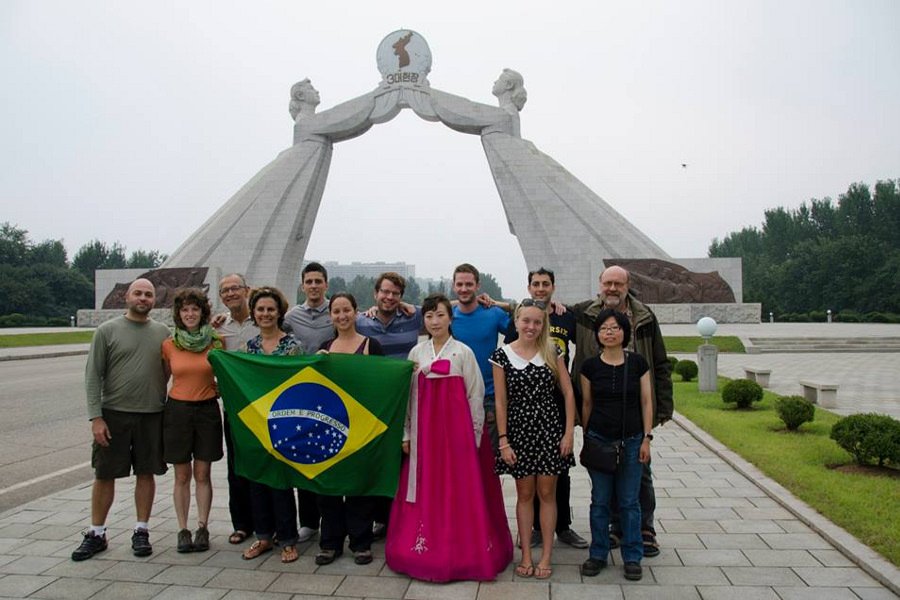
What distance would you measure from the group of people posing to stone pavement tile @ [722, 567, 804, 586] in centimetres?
38

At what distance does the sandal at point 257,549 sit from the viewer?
323cm

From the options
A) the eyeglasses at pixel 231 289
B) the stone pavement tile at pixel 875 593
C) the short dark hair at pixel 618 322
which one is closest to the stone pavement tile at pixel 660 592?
the stone pavement tile at pixel 875 593

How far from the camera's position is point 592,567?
2957 mm

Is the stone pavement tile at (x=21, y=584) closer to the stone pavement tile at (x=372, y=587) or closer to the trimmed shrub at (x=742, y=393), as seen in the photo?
the stone pavement tile at (x=372, y=587)

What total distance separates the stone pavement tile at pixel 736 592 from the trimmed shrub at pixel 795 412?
3389 millimetres

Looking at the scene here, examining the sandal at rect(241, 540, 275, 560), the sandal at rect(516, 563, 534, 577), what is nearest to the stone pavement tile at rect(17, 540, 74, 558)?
the sandal at rect(241, 540, 275, 560)

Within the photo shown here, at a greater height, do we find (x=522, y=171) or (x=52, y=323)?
(x=522, y=171)

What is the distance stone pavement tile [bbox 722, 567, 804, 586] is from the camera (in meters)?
2.79

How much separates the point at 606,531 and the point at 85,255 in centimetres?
5342

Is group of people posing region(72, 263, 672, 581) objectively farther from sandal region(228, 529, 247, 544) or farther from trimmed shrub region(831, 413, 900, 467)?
trimmed shrub region(831, 413, 900, 467)

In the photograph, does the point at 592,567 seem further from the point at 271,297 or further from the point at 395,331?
the point at 271,297

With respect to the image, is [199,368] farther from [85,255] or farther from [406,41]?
[85,255]

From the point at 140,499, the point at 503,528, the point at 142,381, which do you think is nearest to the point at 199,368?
the point at 142,381

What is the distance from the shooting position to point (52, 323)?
107 ft
